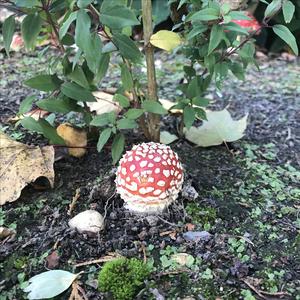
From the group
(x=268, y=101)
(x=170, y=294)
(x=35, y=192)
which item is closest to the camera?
(x=170, y=294)

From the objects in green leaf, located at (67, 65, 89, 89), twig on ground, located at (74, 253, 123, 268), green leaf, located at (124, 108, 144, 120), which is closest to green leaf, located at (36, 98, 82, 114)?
green leaf, located at (67, 65, 89, 89)

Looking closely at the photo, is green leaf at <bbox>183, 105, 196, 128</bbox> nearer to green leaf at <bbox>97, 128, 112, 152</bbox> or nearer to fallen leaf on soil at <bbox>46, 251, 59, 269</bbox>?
green leaf at <bbox>97, 128, 112, 152</bbox>

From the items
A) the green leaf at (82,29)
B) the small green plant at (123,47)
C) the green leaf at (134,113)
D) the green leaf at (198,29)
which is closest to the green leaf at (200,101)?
the small green plant at (123,47)

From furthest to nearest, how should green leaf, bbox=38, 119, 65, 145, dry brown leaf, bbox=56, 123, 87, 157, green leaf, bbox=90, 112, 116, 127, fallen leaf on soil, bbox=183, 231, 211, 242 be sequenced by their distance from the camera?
dry brown leaf, bbox=56, 123, 87, 157 → green leaf, bbox=38, 119, 65, 145 → green leaf, bbox=90, 112, 116, 127 → fallen leaf on soil, bbox=183, 231, 211, 242

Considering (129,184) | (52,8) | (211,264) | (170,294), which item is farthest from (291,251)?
(52,8)

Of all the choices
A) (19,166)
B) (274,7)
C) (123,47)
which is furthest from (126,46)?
(19,166)

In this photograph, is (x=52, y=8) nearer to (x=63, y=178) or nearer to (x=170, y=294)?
(x=63, y=178)
